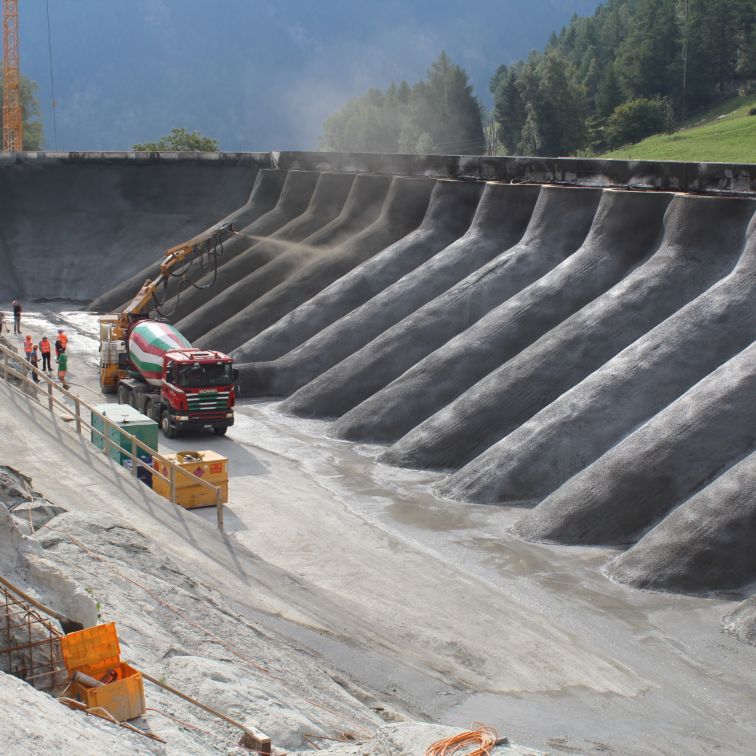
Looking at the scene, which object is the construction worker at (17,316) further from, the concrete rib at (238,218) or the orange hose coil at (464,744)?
the orange hose coil at (464,744)

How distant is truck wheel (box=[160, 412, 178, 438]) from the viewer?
2970 centimetres

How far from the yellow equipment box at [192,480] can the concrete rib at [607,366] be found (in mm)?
5759

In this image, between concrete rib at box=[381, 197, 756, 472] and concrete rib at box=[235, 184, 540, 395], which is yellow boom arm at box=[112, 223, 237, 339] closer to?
concrete rib at box=[235, 184, 540, 395]

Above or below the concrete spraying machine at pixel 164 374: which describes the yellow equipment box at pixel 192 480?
below

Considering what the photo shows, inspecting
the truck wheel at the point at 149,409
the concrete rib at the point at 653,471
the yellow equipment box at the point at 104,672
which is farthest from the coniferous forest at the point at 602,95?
the yellow equipment box at the point at 104,672

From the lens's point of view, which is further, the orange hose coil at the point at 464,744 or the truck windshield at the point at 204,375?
the truck windshield at the point at 204,375

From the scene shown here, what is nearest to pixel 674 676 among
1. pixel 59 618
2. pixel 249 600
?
pixel 249 600

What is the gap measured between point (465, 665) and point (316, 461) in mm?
12535

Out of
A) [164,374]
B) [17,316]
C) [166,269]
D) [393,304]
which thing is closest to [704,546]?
[164,374]

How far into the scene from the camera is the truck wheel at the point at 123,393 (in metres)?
33.1

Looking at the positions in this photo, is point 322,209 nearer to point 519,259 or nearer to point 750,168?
point 519,259

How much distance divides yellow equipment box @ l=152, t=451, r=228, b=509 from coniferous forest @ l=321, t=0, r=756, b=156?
78.2 meters

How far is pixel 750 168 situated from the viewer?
95.7ft

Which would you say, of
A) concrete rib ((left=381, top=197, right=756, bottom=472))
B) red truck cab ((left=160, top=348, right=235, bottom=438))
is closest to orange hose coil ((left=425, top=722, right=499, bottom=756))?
concrete rib ((left=381, top=197, right=756, bottom=472))
